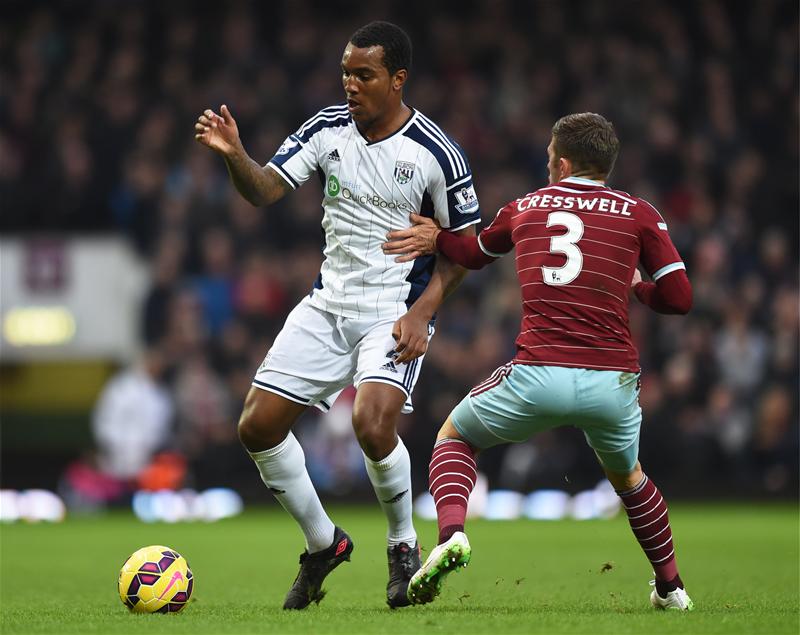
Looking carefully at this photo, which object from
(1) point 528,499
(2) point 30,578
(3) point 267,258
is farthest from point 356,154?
(3) point 267,258

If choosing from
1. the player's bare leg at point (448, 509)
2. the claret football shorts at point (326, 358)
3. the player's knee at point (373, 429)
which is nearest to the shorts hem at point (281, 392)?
the claret football shorts at point (326, 358)

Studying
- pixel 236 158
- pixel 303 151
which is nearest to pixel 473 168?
pixel 303 151

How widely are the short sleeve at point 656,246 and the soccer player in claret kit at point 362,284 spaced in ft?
3.10

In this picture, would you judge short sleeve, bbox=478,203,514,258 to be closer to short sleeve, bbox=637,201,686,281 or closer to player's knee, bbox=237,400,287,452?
short sleeve, bbox=637,201,686,281

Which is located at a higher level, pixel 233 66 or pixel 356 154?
pixel 233 66

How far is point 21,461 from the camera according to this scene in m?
17.9

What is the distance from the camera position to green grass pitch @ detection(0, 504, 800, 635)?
5617 millimetres

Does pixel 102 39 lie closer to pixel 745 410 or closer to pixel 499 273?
pixel 499 273

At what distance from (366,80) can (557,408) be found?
69.1 inches

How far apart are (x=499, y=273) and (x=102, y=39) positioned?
24.3ft

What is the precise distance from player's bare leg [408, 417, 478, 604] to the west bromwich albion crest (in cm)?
115

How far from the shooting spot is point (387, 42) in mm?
6473

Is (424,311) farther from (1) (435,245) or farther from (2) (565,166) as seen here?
(2) (565,166)

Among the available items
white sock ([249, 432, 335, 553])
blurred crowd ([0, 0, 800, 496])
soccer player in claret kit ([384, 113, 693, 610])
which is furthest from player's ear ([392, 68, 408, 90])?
blurred crowd ([0, 0, 800, 496])
